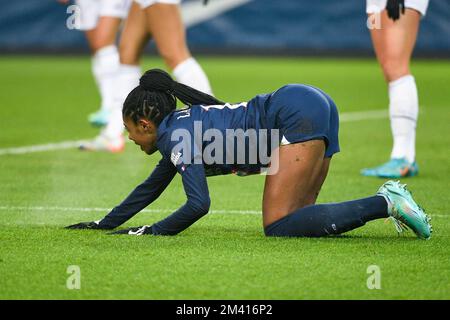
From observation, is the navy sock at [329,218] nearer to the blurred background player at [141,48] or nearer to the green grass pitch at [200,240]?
the green grass pitch at [200,240]

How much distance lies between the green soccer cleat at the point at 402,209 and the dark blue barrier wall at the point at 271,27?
561 inches

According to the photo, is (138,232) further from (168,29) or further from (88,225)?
(168,29)

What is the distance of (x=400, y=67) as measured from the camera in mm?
7566

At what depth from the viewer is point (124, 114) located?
511 centimetres

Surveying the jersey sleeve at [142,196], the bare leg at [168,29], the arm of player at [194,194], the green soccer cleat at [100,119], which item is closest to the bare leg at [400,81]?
the bare leg at [168,29]

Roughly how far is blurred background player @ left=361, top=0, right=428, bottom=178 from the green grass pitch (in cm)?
20

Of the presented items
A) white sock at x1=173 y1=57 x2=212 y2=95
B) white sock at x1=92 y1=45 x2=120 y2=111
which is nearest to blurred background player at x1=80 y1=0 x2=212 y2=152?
white sock at x1=173 y1=57 x2=212 y2=95

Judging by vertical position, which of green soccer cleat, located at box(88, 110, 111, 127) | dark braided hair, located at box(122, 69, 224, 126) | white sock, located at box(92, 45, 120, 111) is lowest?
dark braided hair, located at box(122, 69, 224, 126)

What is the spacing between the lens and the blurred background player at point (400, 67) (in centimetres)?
748

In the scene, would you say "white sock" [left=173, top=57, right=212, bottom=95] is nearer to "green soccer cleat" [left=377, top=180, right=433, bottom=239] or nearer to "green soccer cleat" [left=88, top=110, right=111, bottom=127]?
"green soccer cleat" [left=88, top=110, right=111, bottom=127]

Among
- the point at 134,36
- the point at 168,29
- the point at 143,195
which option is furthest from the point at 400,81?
the point at 143,195

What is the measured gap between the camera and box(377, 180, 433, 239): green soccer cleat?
4.92 meters

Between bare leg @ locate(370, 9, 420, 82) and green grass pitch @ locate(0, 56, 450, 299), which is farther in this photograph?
bare leg @ locate(370, 9, 420, 82)
